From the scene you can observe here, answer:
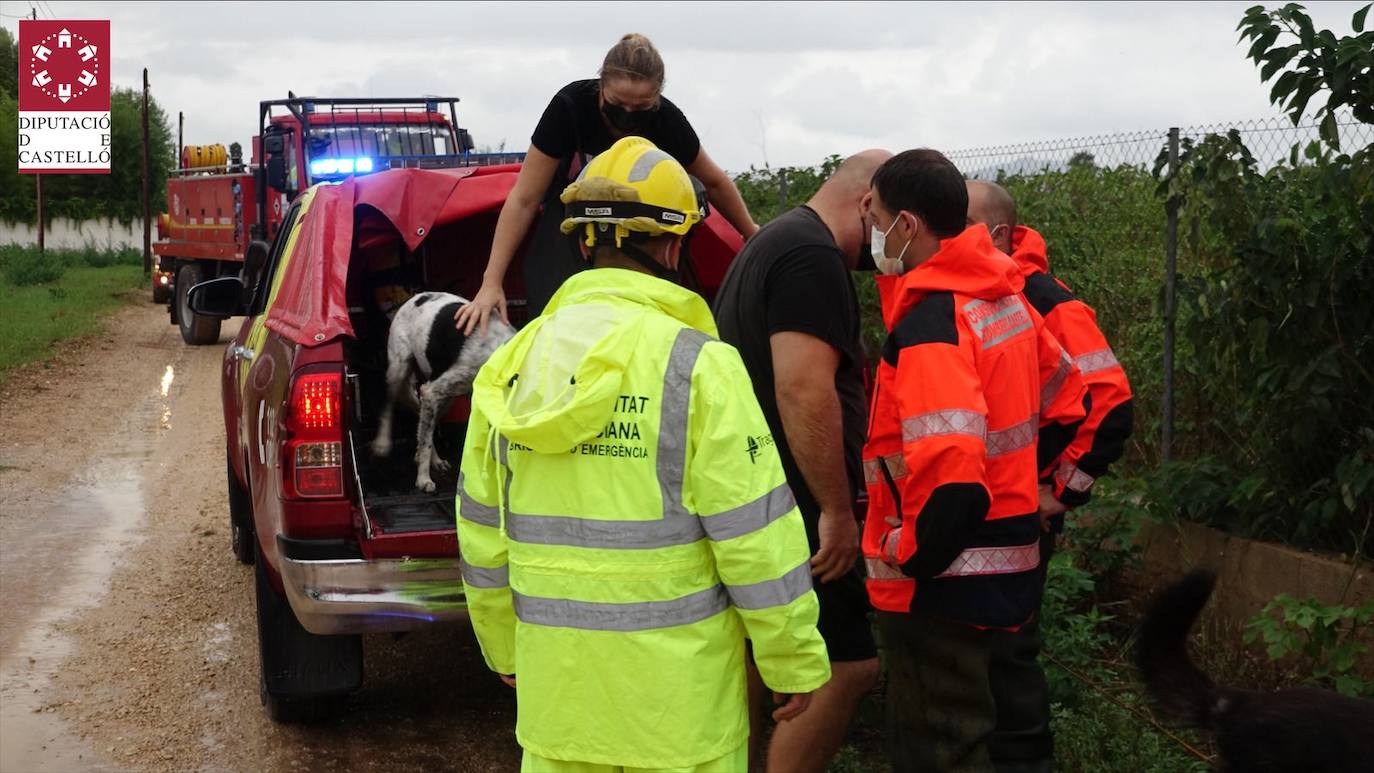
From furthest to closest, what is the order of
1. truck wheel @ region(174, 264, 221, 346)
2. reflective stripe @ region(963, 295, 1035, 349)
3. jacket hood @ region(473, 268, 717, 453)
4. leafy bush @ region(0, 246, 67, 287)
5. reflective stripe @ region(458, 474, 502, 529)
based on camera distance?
leafy bush @ region(0, 246, 67, 287) → truck wheel @ region(174, 264, 221, 346) → reflective stripe @ region(963, 295, 1035, 349) → reflective stripe @ region(458, 474, 502, 529) → jacket hood @ region(473, 268, 717, 453)

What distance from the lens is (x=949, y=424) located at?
10.9ft

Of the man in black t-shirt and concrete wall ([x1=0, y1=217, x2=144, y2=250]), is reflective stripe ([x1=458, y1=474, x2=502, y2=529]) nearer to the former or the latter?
the man in black t-shirt

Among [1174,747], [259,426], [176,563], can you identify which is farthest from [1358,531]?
[176,563]

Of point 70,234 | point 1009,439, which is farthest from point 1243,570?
point 70,234

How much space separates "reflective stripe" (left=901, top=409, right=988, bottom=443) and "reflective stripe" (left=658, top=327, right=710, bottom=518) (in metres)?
0.77

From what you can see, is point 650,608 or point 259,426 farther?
point 259,426

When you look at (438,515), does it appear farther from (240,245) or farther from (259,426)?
(240,245)

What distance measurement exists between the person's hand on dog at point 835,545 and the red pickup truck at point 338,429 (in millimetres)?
1534

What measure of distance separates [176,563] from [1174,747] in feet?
19.0

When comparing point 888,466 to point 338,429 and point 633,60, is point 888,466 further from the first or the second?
→ point 338,429

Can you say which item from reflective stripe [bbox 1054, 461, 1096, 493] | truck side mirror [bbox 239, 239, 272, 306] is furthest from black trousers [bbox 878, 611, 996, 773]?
truck side mirror [bbox 239, 239, 272, 306]

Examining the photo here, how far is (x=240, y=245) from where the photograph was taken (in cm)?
1986

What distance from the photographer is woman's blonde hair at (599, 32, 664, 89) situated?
15.6ft

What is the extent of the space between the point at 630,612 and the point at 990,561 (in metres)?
1.15
